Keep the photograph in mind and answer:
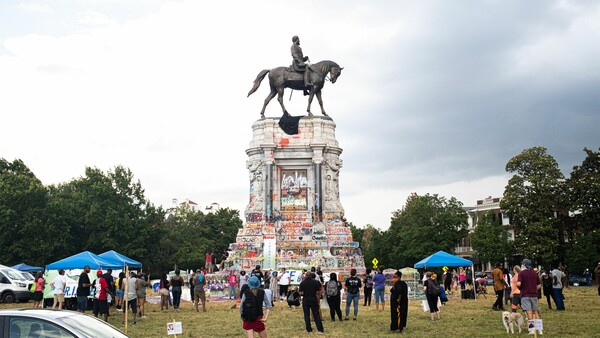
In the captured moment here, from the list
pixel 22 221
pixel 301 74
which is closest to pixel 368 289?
pixel 301 74

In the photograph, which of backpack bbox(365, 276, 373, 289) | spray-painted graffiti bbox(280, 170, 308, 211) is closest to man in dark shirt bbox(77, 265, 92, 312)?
backpack bbox(365, 276, 373, 289)

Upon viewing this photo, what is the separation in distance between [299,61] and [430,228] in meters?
34.5

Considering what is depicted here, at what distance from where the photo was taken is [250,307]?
13742 mm

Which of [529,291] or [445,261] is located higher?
[445,261]

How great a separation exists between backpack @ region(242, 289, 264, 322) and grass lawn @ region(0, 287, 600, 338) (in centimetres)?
512

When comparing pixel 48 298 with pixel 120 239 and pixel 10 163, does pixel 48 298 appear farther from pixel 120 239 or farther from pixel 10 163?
pixel 10 163

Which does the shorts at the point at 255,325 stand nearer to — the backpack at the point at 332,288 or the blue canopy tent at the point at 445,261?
the backpack at the point at 332,288

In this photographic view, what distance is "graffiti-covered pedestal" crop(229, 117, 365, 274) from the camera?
43656mm

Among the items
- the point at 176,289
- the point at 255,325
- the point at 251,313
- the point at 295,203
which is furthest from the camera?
the point at 295,203

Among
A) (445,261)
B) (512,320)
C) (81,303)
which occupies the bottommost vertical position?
(512,320)

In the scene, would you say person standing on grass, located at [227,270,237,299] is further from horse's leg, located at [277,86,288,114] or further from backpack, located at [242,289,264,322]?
backpack, located at [242,289,264,322]

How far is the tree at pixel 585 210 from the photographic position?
53500 millimetres

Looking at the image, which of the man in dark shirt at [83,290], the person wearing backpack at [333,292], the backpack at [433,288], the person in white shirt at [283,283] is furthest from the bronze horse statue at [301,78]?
the backpack at [433,288]

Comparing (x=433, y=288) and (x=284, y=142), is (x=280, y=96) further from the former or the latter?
(x=433, y=288)
